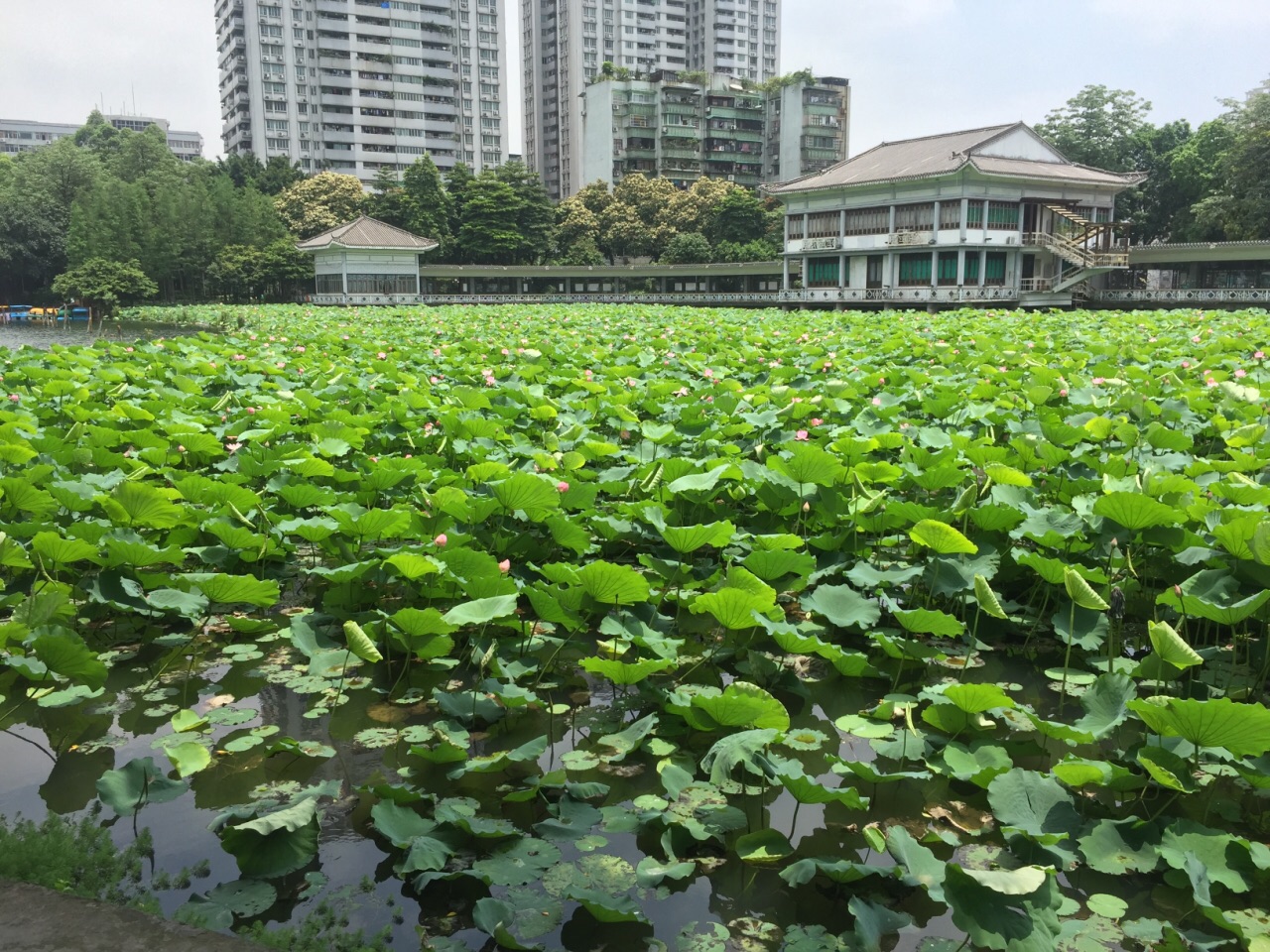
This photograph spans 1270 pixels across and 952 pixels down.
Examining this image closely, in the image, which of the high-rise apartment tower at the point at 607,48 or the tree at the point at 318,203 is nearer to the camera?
the tree at the point at 318,203

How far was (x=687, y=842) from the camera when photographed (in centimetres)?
201

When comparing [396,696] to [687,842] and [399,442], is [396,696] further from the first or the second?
[399,442]

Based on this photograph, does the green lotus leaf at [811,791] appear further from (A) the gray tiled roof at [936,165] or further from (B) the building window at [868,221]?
(B) the building window at [868,221]

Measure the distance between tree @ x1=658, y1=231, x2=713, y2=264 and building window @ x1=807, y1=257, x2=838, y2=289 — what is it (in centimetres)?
957

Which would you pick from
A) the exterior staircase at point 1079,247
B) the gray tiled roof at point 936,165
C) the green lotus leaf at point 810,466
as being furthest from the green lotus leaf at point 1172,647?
the exterior staircase at point 1079,247

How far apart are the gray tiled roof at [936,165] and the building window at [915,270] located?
238 centimetres

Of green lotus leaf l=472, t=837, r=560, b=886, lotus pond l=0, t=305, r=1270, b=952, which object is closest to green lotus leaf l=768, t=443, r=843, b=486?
lotus pond l=0, t=305, r=1270, b=952

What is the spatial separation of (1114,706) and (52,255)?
4716 cm

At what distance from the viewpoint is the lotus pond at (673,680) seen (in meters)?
1.84

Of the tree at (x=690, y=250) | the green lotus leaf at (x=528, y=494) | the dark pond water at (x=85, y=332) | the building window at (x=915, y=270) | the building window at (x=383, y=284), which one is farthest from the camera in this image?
the tree at (x=690, y=250)

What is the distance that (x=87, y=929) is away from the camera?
157 cm

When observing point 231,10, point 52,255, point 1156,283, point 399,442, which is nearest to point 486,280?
point 52,255

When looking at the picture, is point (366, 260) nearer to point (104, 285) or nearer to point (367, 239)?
point (367, 239)

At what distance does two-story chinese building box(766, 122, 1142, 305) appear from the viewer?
2748cm
